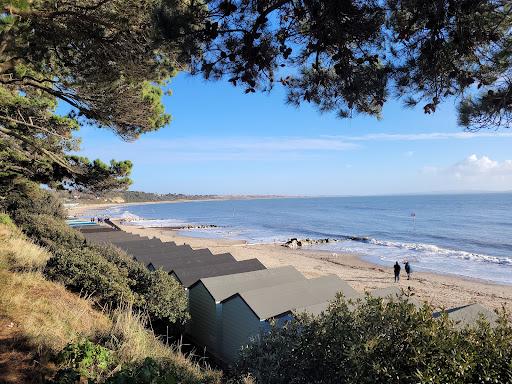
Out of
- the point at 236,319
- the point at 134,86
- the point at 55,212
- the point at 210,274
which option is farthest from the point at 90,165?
the point at 55,212

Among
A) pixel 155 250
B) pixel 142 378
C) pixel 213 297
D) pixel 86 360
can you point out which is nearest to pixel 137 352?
pixel 86 360

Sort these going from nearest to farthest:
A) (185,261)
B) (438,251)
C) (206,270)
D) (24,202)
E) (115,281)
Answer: (115,281), (206,270), (185,261), (24,202), (438,251)

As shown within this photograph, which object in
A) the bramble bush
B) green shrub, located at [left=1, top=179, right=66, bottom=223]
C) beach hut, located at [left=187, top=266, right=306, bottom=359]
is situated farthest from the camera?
green shrub, located at [left=1, top=179, right=66, bottom=223]

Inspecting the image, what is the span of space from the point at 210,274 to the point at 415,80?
37.8 feet

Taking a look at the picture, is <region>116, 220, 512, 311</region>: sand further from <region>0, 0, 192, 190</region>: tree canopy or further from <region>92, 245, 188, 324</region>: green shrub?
<region>0, 0, 192, 190</region>: tree canopy

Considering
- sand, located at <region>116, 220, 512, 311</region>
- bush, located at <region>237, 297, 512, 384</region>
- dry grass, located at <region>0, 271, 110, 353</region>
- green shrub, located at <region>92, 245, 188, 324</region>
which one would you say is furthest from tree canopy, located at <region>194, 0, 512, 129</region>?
sand, located at <region>116, 220, 512, 311</region>

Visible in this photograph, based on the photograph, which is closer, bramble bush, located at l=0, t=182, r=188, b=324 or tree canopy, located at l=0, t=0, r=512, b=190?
tree canopy, located at l=0, t=0, r=512, b=190

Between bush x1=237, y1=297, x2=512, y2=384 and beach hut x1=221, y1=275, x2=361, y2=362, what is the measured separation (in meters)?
5.05

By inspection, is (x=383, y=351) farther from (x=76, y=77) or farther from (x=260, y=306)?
(x=76, y=77)

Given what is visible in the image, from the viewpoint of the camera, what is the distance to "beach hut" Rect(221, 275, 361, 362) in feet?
31.6

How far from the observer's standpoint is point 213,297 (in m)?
11.4

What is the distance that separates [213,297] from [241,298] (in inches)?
58.5

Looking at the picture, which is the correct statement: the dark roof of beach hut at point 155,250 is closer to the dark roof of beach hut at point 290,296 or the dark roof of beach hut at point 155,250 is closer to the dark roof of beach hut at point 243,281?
the dark roof of beach hut at point 243,281

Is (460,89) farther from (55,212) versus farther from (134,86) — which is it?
(55,212)
